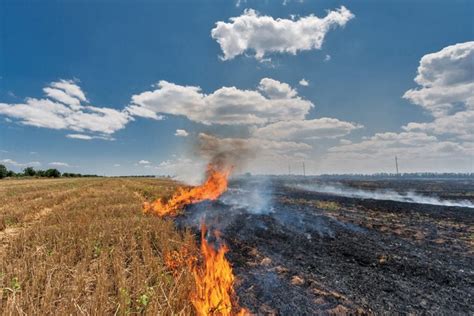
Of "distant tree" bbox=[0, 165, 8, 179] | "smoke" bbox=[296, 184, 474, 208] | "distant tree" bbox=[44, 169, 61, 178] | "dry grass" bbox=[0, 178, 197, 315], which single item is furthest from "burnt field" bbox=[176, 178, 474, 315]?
"distant tree" bbox=[44, 169, 61, 178]

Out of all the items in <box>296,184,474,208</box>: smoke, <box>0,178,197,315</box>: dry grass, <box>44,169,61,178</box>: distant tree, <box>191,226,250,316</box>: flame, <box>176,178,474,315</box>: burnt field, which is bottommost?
<box>296,184,474,208</box>: smoke

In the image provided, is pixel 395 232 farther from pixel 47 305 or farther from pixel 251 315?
pixel 47 305

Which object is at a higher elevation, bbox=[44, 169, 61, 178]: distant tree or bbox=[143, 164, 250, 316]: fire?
bbox=[44, 169, 61, 178]: distant tree

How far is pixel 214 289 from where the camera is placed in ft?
20.0

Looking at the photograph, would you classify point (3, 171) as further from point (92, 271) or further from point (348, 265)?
point (348, 265)

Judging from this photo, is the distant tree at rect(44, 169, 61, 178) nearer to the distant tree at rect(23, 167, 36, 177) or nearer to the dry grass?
the distant tree at rect(23, 167, 36, 177)

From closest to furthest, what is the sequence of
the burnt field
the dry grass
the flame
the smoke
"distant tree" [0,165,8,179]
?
1. the dry grass
2. the flame
3. the burnt field
4. the smoke
5. "distant tree" [0,165,8,179]

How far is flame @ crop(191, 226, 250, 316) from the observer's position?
17.3ft

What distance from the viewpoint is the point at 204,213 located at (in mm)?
18250

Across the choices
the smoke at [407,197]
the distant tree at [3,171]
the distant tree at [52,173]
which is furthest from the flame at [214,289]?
the distant tree at [52,173]

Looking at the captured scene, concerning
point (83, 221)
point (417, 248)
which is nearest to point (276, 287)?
point (417, 248)

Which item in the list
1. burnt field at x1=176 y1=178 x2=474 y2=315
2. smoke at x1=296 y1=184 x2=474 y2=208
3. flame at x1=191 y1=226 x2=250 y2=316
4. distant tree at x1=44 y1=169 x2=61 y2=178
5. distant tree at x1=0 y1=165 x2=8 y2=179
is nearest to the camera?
flame at x1=191 y1=226 x2=250 y2=316

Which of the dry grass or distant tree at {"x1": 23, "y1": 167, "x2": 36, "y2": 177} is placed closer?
the dry grass

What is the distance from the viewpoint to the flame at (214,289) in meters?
5.26
